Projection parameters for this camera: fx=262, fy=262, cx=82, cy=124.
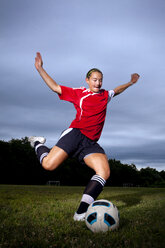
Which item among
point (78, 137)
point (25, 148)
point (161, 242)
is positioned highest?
point (78, 137)

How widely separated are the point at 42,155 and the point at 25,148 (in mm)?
58197

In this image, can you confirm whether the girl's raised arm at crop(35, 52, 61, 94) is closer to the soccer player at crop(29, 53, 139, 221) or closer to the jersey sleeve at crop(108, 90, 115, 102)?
the soccer player at crop(29, 53, 139, 221)

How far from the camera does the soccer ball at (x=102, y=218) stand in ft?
13.2

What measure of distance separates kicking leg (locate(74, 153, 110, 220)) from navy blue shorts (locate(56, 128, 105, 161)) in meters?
0.16

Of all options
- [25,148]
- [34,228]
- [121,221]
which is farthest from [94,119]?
[25,148]

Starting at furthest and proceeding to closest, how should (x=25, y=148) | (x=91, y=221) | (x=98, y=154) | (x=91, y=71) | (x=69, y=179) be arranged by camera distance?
(x=69, y=179)
(x=25, y=148)
(x=91, y=71)
(x=98, y=154)
(x=91, y=221)

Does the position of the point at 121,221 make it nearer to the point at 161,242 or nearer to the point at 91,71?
the point at 161,242

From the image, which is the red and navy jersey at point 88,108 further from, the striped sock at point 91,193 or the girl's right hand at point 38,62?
the striped sock at point 91,193

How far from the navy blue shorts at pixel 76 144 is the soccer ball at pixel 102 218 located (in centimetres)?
155

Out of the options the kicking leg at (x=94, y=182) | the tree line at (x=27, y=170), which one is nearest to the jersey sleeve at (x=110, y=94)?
the kicking leg at (x=94, y=182)

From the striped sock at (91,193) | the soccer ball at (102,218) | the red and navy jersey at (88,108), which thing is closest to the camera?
the soccer ball at (102,218)

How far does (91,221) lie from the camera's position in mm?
4086

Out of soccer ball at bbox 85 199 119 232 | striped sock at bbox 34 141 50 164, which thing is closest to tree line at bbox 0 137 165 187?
striped sock at bbox 34 141 50 164

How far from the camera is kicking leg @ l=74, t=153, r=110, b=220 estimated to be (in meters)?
4.88
